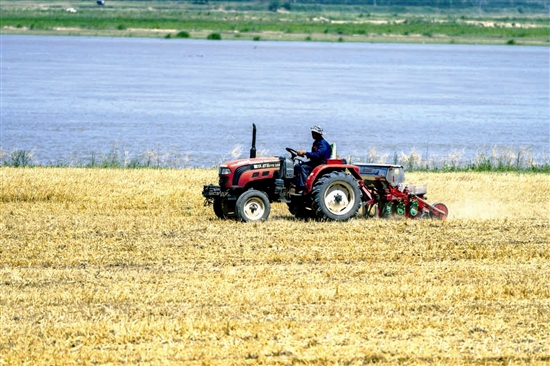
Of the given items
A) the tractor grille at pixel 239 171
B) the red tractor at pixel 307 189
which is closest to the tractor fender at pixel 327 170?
the red tractor at pixel 307 189

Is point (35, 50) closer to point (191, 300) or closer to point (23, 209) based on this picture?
point (23, 209)

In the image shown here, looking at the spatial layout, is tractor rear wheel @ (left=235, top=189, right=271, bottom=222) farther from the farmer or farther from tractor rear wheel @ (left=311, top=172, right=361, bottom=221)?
tractor rear wheel @ (left=311, top=172, right=361, bottom=221)

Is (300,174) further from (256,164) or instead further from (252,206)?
(252,206)

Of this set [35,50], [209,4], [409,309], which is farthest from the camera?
[209,4]

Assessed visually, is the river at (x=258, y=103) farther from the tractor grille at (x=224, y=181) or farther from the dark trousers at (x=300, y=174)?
the dark trousers at (x=300, y=174)

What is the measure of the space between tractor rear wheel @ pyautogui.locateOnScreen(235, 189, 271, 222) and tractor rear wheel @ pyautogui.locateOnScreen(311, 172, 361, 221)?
27.7 inches

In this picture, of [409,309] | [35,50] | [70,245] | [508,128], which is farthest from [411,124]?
[35,50]

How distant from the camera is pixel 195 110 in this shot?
40969 mm

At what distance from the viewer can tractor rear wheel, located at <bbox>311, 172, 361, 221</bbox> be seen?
1538cm

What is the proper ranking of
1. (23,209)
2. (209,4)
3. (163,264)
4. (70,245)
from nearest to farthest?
(163,264), (70,245), (23,209), (209,4)

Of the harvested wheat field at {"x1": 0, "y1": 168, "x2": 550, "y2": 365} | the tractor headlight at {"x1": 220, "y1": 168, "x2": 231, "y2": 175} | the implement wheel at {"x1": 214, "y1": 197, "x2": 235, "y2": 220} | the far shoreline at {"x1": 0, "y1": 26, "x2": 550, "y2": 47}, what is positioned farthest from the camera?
the far shoreline at {"x1": 0, "y1": 26, "x2": 550, "y2": 47}

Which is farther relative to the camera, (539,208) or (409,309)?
(539,208)

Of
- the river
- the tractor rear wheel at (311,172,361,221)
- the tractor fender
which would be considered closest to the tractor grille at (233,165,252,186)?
the tractor fender

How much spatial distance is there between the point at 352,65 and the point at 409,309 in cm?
6246
